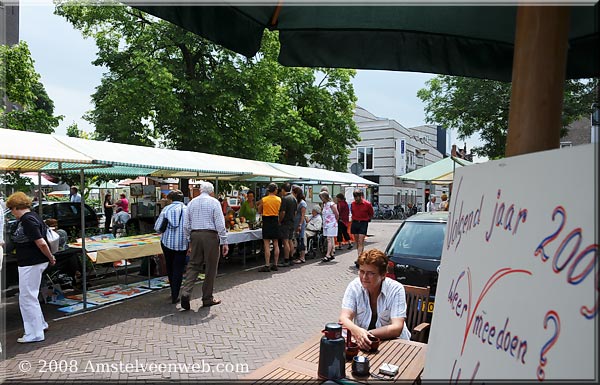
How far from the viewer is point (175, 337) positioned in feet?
17.1

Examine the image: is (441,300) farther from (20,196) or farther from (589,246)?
(20,196)

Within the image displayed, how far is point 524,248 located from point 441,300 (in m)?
0.56

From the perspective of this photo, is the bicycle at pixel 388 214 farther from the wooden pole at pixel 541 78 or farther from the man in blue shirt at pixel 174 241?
the wooden pole at pixel 541 78

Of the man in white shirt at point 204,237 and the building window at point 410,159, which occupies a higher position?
the building window at point 410,159

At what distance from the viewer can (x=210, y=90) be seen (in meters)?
15.5

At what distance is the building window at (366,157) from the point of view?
124 ft

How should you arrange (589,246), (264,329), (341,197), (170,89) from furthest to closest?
(170,89) < (341,197) < (264,329) < (589,246)

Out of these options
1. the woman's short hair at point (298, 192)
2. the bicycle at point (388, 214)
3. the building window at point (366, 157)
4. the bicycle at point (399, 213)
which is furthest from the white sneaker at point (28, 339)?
the building window at point (366, 157)

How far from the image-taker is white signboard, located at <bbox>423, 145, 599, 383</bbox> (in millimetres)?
765

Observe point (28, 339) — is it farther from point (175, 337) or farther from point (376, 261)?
point (376, 261)

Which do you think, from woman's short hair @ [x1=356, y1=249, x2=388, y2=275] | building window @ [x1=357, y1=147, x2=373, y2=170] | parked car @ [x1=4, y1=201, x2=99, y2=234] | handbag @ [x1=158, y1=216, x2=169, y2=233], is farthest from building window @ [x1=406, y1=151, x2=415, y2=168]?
woman's short hair @ [x1=356, y1=249, x2=388, y2=275]

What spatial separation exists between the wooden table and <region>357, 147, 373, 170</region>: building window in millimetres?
35568

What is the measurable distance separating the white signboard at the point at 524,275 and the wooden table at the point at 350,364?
0.96m

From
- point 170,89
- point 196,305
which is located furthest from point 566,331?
point 170,89
